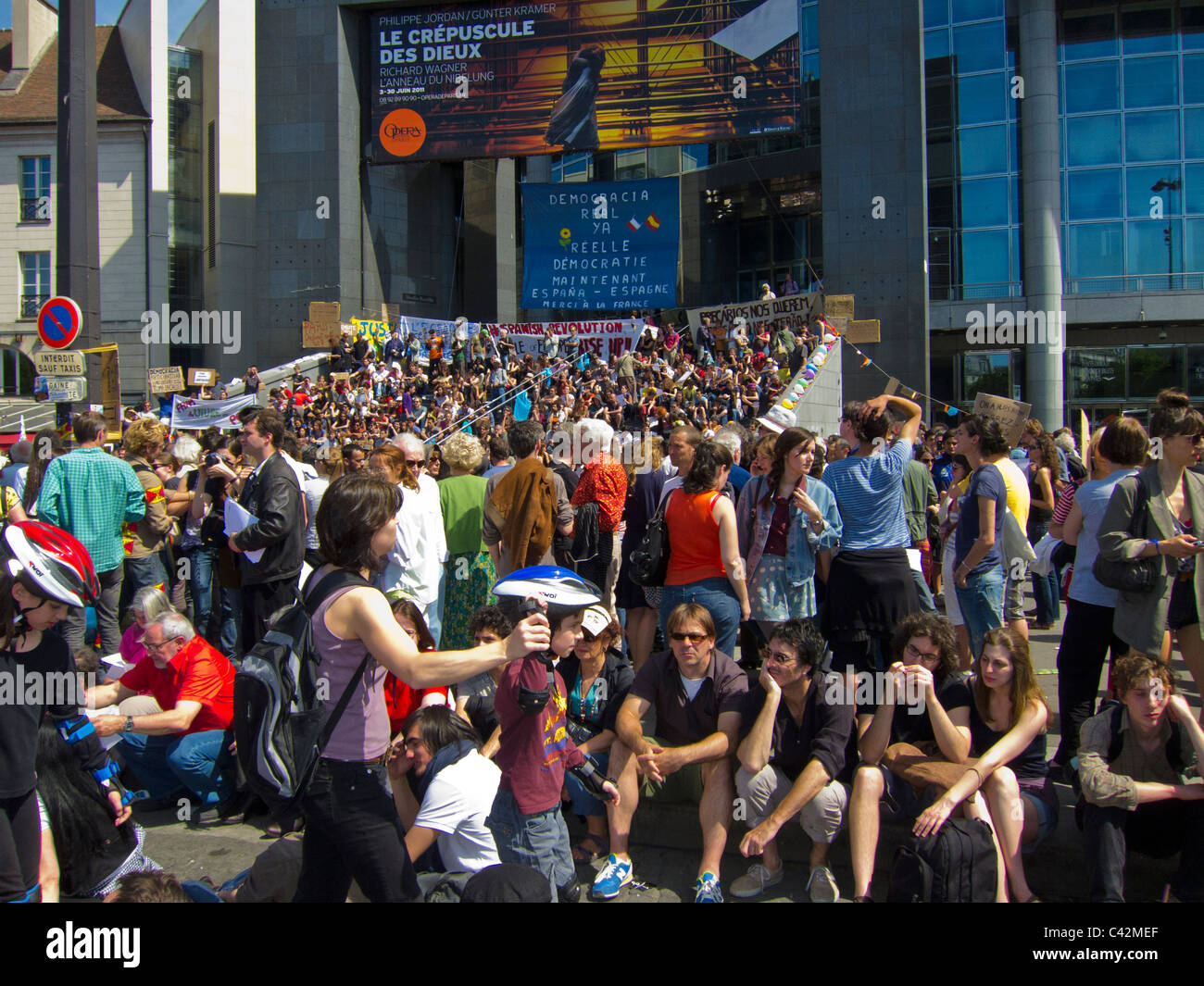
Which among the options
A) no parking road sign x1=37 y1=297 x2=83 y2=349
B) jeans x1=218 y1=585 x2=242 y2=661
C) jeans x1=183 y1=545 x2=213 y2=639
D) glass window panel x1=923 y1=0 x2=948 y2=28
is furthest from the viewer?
glass window panel x1=923 y1=0 x2=948 y2=28

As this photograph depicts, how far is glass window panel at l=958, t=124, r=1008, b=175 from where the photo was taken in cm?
2739

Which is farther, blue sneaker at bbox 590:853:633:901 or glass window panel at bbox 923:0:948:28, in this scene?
glass window panel at bbox 923:0:948:28

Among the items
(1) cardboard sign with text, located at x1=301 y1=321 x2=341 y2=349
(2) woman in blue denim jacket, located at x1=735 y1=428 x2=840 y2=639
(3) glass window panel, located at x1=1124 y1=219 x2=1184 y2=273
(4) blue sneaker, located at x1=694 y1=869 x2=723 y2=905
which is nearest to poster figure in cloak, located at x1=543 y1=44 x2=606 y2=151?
(1) cardboard sign with text, located at x1=301 y1=321 x2=341 y2=349

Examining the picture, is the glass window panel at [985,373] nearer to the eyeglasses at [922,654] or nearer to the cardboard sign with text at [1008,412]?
the cardboard sign with text at [1008,412]

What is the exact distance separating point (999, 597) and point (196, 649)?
15.2ft

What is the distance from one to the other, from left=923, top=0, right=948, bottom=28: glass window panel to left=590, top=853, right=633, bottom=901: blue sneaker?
29.9 metres

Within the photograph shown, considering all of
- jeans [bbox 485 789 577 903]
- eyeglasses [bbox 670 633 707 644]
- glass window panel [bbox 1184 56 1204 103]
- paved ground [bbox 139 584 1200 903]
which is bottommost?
paved ground [bbox 139 584 1200 903]

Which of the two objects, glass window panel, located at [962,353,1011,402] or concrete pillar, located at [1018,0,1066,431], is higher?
concrete pillar, located at [1018,0,1066,431]

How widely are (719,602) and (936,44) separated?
28.2 meters

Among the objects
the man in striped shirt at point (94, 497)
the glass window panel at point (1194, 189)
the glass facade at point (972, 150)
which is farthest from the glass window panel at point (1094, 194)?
the man in striped shirt at point (94, 497)

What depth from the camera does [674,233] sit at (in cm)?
2584

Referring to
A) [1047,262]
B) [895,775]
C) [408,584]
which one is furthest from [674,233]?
[895,775]

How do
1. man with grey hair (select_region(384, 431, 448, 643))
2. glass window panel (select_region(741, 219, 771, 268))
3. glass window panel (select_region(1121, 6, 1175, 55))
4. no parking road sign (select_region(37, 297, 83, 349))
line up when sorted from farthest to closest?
glass window panel (select_region(741, 219, 771, 268))
glass window panel (select_region(1121, 6, 1175, 55))
no parking road sign (select_region(37, 297, 83, 349))
man with grey hair (select_region(384, 431, 448, 643))

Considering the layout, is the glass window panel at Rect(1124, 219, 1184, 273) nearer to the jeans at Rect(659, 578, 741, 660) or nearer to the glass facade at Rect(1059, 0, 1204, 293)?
the glass facade at Rect(1059, 0, 1204, 293)
